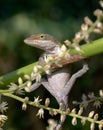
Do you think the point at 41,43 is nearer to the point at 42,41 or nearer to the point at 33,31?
the point at 42,41

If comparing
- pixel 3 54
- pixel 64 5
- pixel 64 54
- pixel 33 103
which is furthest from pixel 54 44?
pixel 64 5

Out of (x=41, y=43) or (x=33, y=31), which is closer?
(x=41, y=43)

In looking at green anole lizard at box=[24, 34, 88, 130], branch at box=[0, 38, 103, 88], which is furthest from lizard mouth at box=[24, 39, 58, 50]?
branch at box=[0, 38, 103, 88]

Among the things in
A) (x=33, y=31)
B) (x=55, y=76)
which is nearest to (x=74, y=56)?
(x=55, y=76)

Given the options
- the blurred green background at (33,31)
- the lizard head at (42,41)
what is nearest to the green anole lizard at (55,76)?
the lizard head at (42,41)

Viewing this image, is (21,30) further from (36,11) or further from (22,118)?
(22,118)

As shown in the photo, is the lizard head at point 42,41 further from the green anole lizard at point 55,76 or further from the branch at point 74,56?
the branch at point 74,56

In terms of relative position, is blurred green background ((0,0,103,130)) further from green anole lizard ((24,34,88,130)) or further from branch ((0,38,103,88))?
branch ((0,38,103,88))

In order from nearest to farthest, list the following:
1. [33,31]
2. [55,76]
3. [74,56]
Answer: [74,56] → [55,76] → [33,31]
